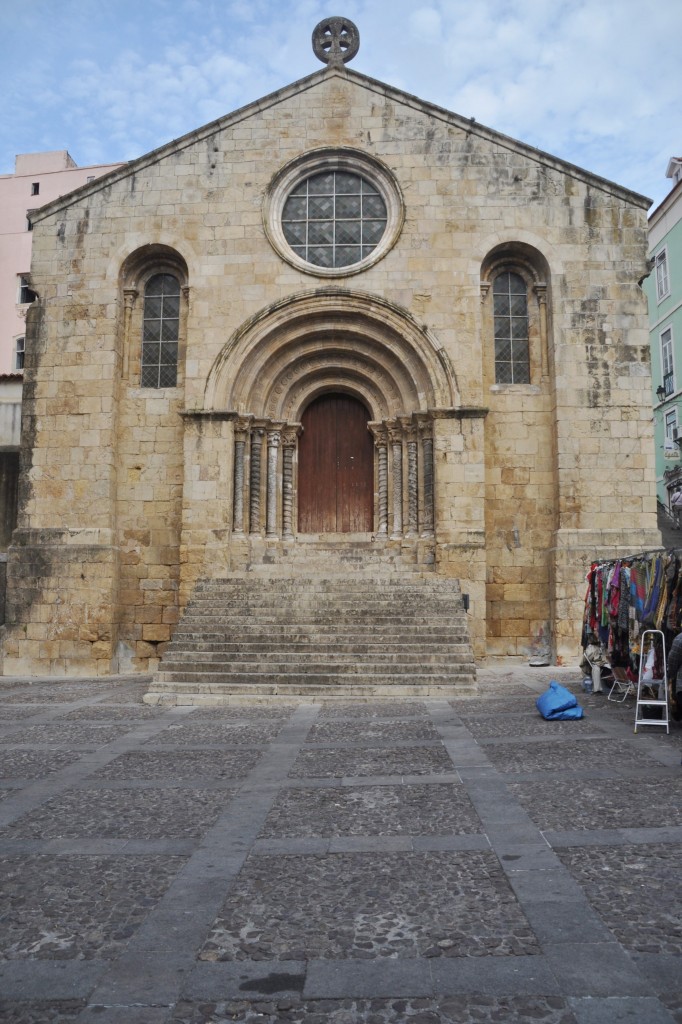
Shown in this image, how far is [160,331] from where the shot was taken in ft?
49.7

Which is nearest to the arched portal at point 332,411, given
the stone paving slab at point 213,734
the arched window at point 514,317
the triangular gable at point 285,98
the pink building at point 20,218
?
the arched window at point 514,317

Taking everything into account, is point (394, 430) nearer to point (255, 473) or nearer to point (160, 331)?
point (255, 473)

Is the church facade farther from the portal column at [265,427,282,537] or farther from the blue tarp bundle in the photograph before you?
the blue tarp bundle

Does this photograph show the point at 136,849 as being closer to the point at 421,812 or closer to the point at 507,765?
the point at 421,812

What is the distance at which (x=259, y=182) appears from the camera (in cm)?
1477

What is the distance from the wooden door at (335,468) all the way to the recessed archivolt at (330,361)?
0.43 m

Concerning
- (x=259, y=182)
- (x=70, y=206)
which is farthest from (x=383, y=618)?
(x=70, y=206)

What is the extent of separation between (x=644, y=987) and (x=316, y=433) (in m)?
13.1

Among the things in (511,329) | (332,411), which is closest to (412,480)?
(332,411)

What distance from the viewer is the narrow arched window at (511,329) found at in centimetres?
1473

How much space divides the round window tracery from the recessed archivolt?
101cm

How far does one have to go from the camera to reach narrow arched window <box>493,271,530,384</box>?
1473 cm

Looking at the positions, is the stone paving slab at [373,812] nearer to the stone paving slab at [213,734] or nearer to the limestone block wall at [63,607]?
→ the stone paving slab at [213,734]

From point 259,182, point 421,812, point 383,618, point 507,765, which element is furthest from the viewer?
point 259,182
